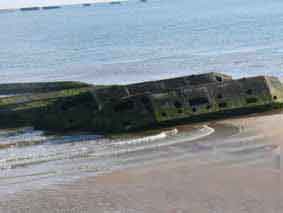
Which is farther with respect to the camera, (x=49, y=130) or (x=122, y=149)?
(x=49, y=130)

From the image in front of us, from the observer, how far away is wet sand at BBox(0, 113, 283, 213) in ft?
43.8

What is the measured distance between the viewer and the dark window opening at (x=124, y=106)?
2077 cm

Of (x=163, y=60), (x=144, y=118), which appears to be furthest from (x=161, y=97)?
(x=163, y=60)

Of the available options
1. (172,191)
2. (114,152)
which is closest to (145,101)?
(114,152)

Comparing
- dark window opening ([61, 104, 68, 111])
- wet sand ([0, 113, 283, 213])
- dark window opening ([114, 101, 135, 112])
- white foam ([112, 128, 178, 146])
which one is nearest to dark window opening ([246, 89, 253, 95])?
white foam ([112, 128, 178, 146])

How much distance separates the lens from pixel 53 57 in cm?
5653

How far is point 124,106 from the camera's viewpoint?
20.9 metres

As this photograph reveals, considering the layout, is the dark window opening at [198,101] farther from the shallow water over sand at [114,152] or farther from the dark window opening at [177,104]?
the shallow water over sand at [114,152]

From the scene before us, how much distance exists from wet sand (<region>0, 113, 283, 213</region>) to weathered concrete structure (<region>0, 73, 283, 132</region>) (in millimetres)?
4187

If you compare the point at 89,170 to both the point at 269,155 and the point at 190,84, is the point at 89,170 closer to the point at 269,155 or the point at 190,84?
the point at 269,155

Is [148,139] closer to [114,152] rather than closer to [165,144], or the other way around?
[165,144]

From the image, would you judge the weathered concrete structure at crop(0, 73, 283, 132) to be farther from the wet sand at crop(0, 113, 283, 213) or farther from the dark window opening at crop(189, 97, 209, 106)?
the wet sand at crop(0, 113, 283, 213)

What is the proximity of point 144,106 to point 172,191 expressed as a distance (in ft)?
22.0

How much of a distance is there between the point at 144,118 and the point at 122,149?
2.48 m
